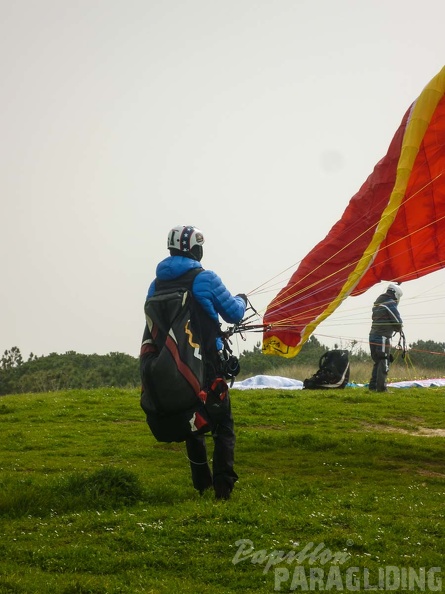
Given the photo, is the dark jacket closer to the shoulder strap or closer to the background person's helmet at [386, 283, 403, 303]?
the background person's helmet at [386, 283, 403, 303]

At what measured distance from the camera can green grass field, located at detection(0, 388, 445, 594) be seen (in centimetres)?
639

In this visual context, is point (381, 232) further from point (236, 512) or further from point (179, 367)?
point (236, 512)

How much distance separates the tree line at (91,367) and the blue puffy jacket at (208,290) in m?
19.7

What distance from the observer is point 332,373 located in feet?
68.5

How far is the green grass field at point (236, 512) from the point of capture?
6.39m

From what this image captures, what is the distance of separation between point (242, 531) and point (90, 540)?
4.23 feet

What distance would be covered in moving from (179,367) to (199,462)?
1.28m

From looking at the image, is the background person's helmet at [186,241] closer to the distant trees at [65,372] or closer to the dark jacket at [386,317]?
the dark jacket at [386,317]

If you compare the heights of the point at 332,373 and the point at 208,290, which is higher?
the point at 208,290

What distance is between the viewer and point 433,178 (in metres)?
12.4

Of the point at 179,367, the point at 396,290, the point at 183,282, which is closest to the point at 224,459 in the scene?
the point at 179,367

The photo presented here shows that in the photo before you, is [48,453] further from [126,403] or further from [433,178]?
[433,178]

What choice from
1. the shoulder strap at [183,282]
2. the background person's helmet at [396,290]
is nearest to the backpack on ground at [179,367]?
the shoulder strap at [183,282]

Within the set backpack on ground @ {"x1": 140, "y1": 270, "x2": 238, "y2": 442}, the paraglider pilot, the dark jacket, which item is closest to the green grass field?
backpack on ground @ {"x1": 140, "y1": 270, "x2": 238, "y2": 442}
